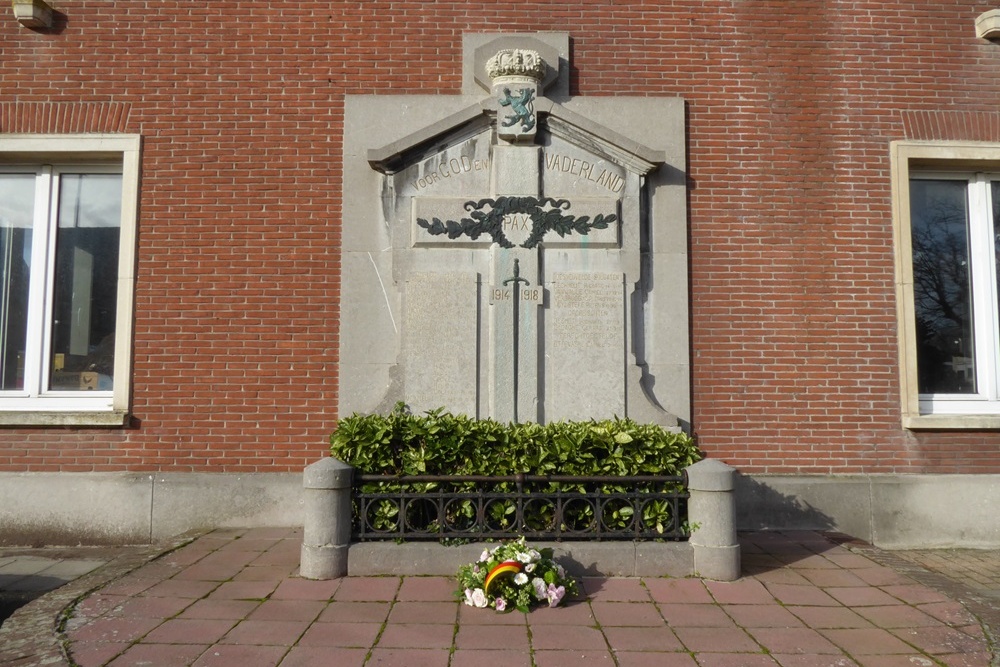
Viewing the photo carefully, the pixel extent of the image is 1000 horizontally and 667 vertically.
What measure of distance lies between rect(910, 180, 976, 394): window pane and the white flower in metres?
4.80

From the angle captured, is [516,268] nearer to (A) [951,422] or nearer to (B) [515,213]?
(B) [515,213]

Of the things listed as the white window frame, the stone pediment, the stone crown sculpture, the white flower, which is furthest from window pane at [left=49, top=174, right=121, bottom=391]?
the white flower

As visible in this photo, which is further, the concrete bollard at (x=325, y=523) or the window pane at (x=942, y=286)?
the window pane at (x=942, y=286)

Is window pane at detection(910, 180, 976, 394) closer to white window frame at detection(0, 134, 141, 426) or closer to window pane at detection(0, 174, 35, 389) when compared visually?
white window frame at detection(0, 134, 141, 426)

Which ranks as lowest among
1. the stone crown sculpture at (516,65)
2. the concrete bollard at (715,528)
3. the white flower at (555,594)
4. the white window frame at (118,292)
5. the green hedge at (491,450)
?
the white flower at (555,594)

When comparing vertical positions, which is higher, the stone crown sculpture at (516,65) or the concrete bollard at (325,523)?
the stone crown sculpture at (516,65)

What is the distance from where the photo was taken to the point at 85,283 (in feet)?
22.5

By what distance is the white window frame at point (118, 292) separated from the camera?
641 cm

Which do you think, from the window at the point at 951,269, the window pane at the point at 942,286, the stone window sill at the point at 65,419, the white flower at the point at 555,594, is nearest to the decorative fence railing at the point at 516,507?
the white flower at the point at 555,594

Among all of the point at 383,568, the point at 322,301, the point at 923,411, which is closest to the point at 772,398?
the point at 923,411

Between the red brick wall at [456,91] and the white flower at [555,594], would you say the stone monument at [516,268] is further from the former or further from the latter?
the white flower at [555,594]

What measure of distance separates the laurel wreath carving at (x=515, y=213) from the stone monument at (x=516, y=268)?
1 centimetres

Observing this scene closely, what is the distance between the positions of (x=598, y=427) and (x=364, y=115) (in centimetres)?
388

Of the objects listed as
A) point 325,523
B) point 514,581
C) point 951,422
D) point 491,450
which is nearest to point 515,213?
point 491,450
